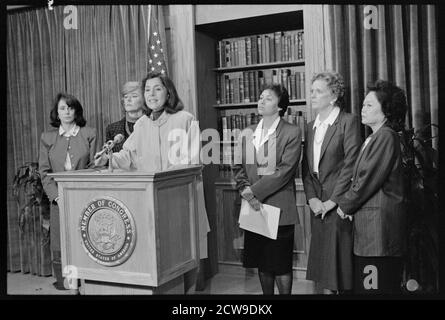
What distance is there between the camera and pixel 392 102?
251 centimetres

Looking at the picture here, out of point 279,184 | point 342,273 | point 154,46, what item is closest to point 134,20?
point 154,46

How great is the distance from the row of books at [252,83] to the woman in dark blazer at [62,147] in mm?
933

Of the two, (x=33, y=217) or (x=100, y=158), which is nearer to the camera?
(x=100, y=158)

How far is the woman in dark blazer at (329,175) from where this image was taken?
248cm

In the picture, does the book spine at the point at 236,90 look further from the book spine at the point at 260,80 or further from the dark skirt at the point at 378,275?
the dark skirt at the point at 378,275

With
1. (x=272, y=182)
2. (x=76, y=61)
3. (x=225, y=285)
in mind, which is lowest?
(x=225, y=285)

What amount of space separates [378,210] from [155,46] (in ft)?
5.83

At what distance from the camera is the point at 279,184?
8.41ft

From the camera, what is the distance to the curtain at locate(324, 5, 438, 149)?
2621 millimetres

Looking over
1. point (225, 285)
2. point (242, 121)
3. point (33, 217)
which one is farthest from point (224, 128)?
point (33, 217)

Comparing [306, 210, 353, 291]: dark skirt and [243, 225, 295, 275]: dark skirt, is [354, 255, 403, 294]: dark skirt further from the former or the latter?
[243, 225, 295, 275]: dark skirt

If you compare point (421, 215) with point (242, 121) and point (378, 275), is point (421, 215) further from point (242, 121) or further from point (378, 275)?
point (242, 121)

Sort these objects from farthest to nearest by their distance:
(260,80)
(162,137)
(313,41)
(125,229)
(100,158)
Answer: (260,80), (313,41), (162,137), (100,158), (125,229)

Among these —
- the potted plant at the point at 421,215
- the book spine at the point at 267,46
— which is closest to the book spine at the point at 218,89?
the book spine at the point at 267,46
